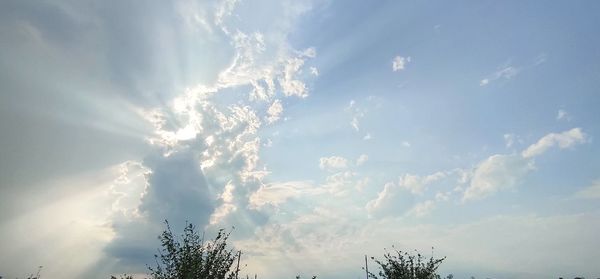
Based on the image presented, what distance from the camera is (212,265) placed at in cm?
2753

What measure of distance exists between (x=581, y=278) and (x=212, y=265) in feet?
592

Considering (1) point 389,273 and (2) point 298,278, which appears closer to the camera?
(1) point 389,273

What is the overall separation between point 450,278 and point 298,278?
77.1 ft

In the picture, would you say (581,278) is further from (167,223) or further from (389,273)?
(167,223)

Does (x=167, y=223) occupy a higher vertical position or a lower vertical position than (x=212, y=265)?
higher

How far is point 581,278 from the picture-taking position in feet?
496

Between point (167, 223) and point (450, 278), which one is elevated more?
point (167, 223)

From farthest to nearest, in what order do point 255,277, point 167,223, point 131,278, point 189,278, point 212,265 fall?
point 255,277 → point 131,278 → point 167,223 → point 212,265 → point 189,278

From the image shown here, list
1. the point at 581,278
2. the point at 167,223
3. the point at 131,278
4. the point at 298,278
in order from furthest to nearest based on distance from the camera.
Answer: the point at 581,278
the point at 298,278
the point at 131,278
the point at 167,223

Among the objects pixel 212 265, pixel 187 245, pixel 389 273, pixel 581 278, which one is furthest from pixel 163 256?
pixel 581 278

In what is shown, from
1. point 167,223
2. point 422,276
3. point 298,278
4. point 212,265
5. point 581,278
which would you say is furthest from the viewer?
point 581,278

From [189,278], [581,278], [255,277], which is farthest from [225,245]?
[581,278]

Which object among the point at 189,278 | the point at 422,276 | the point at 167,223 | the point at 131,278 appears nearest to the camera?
the point at 189,278

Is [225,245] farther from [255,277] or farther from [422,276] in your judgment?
[255,277]
